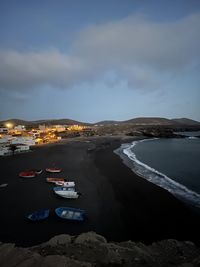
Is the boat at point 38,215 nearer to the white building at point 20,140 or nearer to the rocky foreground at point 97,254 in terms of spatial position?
the rocky foreground at point 97,254

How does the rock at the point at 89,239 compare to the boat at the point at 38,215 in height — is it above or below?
above

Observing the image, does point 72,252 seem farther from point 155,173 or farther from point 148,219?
point 155,173

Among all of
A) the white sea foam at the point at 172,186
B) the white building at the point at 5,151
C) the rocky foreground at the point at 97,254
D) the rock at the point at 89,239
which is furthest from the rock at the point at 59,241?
the white building at the point at 5,151

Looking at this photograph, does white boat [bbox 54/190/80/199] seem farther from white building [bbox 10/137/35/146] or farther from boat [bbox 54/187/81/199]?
white building [bbox 10/137/35/146]

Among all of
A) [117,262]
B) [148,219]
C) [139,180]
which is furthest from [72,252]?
[139,180]

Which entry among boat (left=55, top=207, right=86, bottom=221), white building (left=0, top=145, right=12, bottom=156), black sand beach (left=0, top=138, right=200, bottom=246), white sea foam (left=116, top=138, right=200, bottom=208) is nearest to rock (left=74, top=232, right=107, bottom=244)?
black sand beach (left=0, top=138, right=200, bottom=246)

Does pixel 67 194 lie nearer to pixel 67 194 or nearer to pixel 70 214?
pixel 67 194
